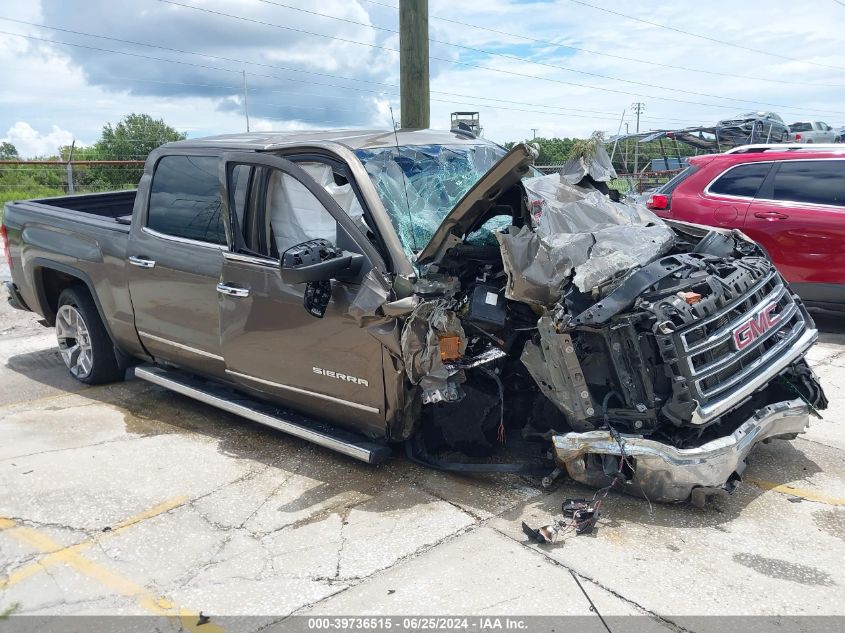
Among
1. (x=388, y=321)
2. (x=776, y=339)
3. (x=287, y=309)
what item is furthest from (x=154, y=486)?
(x=776, y=339)

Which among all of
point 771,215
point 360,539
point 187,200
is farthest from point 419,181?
point 771,215

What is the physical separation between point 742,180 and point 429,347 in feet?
17.3

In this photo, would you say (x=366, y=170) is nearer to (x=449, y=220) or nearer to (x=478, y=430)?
(x=449, y=220)

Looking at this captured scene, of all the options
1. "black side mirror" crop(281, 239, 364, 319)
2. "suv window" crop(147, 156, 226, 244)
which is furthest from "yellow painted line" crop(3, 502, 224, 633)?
"suv window" crop(147, 156, 226, 244)

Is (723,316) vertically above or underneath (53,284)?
above

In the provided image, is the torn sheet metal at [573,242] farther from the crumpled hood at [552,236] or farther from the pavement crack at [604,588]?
the pavement crack at [604,588]

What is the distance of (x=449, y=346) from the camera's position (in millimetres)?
3738

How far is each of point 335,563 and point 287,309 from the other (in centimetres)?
147

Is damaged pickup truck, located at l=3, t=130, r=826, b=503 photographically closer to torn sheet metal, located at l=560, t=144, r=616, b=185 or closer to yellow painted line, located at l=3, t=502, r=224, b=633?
torn sheet metal, located at l=560, t=144, r=616, b=185

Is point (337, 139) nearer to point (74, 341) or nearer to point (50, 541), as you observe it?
point (50, 541)

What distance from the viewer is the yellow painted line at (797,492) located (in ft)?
12.3

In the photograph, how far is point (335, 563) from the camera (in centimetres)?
326

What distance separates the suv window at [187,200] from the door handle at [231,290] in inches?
12.1

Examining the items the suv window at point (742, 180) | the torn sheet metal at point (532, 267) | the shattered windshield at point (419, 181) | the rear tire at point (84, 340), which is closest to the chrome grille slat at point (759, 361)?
the torn sheet metal at point (532, 267)
